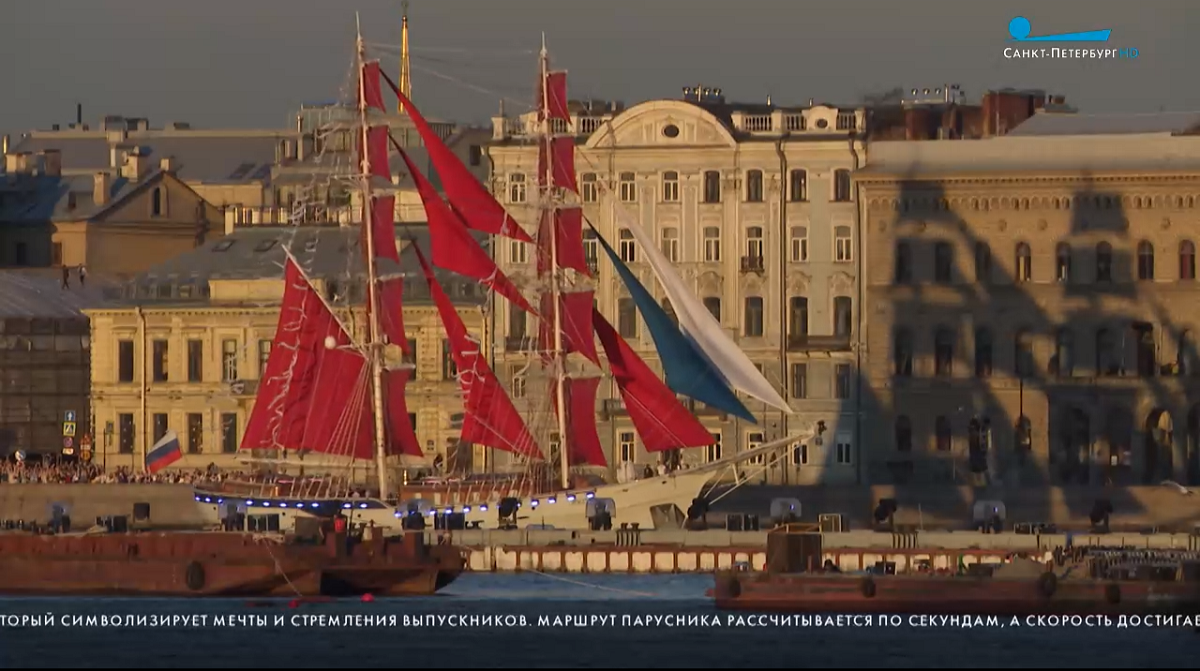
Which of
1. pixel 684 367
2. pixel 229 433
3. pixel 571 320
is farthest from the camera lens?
pixel 229 433

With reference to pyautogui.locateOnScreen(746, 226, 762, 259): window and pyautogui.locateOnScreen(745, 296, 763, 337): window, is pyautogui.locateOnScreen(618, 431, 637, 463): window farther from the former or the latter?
pyautogui.locateOnScreen(746, 226, 762, 259): window

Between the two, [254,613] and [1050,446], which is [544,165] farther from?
[254,613]

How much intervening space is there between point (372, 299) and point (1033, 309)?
17387 millimetres

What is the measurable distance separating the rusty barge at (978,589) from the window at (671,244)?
1150 inches

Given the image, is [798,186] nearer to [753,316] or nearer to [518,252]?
[753,316]

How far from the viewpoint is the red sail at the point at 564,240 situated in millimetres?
109688

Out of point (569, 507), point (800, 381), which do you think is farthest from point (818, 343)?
point (569, 507)

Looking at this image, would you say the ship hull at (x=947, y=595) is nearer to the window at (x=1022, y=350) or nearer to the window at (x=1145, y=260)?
the window at (x=1022, y=350)

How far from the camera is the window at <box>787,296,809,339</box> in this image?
388ft

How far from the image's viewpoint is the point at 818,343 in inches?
4646

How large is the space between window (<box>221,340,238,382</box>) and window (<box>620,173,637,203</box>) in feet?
35.7

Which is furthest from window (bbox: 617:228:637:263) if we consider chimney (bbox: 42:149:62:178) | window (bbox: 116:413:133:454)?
chimney (bbox: 42:149:62:178)

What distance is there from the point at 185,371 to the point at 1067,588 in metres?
40.3

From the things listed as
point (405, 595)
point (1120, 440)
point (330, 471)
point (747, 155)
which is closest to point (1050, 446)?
point (1120, 440)
